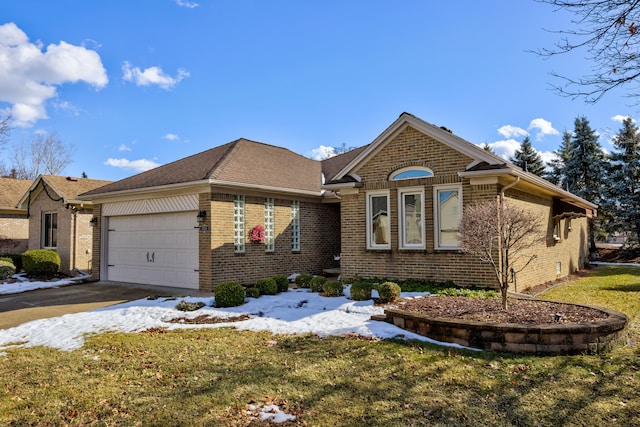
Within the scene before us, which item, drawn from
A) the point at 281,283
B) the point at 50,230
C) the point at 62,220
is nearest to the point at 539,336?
the point at 281,283

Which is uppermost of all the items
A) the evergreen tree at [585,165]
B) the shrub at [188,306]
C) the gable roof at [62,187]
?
the evergreen tree at [585,165]

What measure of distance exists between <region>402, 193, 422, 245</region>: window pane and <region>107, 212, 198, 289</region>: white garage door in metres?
6.41

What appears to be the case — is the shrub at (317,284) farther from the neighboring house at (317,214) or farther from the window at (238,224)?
the window at (238,224)

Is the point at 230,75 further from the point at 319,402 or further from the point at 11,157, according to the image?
the point at 11,157

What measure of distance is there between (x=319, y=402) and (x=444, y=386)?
1545 mm

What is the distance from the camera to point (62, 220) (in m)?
18.2

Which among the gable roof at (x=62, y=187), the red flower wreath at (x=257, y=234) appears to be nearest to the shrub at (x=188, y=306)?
the red flower wreath at (x=257, y=234)

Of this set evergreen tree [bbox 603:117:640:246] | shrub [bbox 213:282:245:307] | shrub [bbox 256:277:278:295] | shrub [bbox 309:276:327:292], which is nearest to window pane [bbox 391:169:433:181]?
shrub [bbox 309:276:327:292]

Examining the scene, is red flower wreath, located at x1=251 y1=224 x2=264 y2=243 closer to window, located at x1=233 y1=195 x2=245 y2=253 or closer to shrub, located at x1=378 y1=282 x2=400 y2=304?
window, located at x1=233 y1=195 x2=245 y2=253

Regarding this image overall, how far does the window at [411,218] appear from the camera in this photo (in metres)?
11.3

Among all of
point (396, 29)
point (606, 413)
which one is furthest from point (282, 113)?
point (606, 413)

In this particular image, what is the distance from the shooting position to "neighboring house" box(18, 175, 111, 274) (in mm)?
17719

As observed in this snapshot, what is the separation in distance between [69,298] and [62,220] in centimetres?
772

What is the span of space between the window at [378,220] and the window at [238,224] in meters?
4.07
